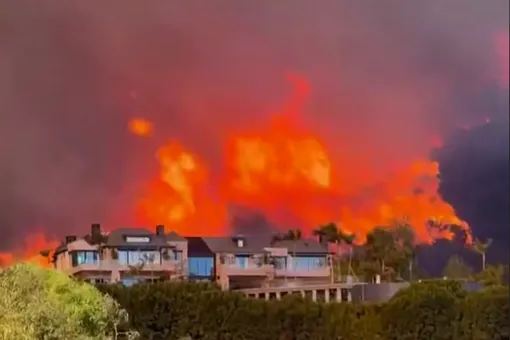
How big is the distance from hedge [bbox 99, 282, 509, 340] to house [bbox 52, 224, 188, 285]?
146 mm

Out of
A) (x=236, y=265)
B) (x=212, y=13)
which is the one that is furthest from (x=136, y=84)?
(x=236, y=265)

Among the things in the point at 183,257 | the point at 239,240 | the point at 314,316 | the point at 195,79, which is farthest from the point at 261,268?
the point at 195,79

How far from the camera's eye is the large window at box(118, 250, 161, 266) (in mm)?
7496

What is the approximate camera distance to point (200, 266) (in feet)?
25.0

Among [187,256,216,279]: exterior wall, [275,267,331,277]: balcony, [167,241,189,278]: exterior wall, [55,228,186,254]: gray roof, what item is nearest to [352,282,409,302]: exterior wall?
[275,267,331,277]: balcony

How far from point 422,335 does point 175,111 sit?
8.73 feet

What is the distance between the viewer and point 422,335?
8188 millimetres

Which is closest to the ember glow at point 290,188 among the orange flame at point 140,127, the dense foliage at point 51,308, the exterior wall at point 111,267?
the orange flame at point 140,127

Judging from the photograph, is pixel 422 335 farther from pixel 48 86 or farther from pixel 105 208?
pixel 48 86

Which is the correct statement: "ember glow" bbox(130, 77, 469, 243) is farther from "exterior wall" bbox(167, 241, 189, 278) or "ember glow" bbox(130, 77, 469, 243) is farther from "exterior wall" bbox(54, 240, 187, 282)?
"exterior wall" bbox(54, 240, 187, 282)

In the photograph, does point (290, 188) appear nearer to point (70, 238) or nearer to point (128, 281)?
point (128, 281)

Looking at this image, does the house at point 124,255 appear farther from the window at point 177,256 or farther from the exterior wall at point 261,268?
the exterior wall at point 261,268

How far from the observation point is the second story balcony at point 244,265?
7621 mm

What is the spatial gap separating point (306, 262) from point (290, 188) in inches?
22.6
